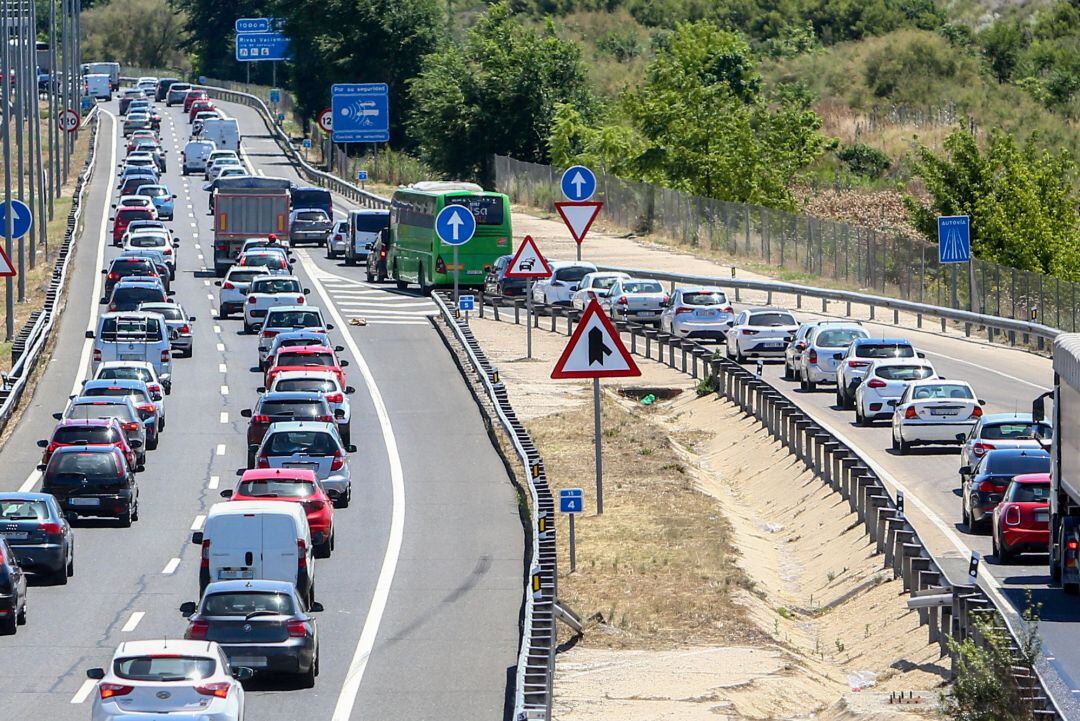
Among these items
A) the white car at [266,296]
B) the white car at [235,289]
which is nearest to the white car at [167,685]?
the white car at [266,296]

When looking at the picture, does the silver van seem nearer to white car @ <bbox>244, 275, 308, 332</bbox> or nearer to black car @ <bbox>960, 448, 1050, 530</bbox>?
white car @ <bbox>244, 275, 308, 332</bbox>

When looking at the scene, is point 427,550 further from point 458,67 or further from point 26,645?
point 458,67

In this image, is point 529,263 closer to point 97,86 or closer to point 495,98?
point 495,98

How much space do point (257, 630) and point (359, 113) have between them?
264 feet

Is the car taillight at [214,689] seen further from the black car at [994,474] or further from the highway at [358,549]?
the black car at [994,474]

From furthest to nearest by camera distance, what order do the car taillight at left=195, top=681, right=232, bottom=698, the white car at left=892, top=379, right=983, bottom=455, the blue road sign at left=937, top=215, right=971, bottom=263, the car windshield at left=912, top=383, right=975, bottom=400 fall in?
the blue road sign at left=937, top=215, right=971, bottom=263 → the car windshield at left=912, top=383, right=975, bottom=400 → the white car at left=892, top=379, right=983, bottom=455 → the car taillight at left=195, top=681, right=232, bottom=698

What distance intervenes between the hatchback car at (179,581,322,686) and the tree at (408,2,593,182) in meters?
80.5

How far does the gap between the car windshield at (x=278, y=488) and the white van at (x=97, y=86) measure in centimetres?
13682

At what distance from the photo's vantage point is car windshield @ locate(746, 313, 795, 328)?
1966 inches

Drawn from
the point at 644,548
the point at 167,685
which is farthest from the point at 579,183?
the point at 167,685

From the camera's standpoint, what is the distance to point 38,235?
84.1 metres

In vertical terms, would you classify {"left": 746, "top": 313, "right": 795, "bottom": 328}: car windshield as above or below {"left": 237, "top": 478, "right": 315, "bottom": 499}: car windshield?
Answer: above

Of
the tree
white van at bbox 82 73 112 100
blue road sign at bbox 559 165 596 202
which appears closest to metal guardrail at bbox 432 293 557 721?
blue road sign at bbox 559 165 596 202

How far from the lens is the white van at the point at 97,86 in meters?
161
